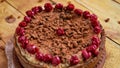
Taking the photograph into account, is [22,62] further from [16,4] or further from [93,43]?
[16,4]

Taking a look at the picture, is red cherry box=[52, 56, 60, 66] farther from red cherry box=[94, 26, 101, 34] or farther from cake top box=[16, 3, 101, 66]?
red cherry box=[94, 26, 101, 34]

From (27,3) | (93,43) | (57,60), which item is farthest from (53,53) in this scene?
(27,3)

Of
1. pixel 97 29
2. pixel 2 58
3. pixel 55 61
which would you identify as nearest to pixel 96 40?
pixel 97 29

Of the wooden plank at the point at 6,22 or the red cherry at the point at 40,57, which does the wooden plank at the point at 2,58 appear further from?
the red cherry at the point at 40,57

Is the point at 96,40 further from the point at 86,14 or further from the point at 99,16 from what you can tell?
the point at 99,16

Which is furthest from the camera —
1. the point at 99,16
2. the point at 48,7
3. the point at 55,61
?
the point at 99,16

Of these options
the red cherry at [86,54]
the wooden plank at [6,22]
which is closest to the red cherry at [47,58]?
the red cherry at [86,54]
